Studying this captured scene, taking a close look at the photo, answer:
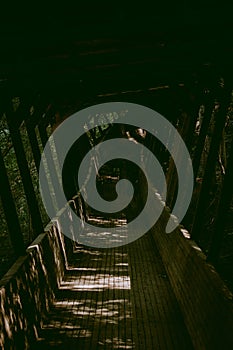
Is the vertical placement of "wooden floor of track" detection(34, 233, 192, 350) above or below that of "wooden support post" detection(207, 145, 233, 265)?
below

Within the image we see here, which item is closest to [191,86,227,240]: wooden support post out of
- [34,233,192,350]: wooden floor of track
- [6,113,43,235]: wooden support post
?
[34,233,192,350]: wooden floor of track

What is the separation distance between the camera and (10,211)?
5.80 m

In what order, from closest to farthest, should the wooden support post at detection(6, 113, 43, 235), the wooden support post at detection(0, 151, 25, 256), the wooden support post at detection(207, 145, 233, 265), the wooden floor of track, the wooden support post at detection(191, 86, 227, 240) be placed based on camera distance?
the wooden support post at detection(207, 145, 233, 265), the wooden support post at detection(0, 151, 25, 256), the wooden support post at detection(191, 86, 227, 240), the wooden floor of track, the wooden support post at detection(6, 113, 43, 235)

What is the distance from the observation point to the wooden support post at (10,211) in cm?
566

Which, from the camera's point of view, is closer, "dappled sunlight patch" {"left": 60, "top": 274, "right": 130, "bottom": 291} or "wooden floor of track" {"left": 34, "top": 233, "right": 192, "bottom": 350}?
"wooden floor of track" {"left": 34, "top": 233, "right": 192, "bottom": 350}

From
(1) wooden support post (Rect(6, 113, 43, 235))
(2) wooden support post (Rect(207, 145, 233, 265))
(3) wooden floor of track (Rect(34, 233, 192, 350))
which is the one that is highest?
(1) wooden support post (Rect(6, 113, 43, 235))

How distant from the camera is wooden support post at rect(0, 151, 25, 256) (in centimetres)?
566

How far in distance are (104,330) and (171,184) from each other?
5.27 metres

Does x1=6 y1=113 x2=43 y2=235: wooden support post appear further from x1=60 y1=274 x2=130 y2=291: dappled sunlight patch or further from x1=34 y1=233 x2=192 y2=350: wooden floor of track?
x1=60 y1=274 x2=130 y2=291: dappled sunlight patch

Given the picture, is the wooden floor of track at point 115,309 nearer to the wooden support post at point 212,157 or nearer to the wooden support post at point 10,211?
the wooden support post at point 10,211

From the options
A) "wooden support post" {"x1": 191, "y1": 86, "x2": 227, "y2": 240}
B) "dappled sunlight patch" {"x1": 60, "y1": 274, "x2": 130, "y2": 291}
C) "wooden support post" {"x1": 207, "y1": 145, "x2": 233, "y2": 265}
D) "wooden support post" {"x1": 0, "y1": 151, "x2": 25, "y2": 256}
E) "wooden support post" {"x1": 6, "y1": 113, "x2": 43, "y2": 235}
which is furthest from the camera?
"dappled sunlight patch" {"x1": 60, "y1": 274, "x2": 130, "y2": 291}

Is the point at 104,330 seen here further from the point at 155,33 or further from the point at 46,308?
the point at 155,33

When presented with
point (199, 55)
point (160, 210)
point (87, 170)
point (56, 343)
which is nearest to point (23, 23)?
point (199, 55)

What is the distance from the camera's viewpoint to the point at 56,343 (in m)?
5.86
